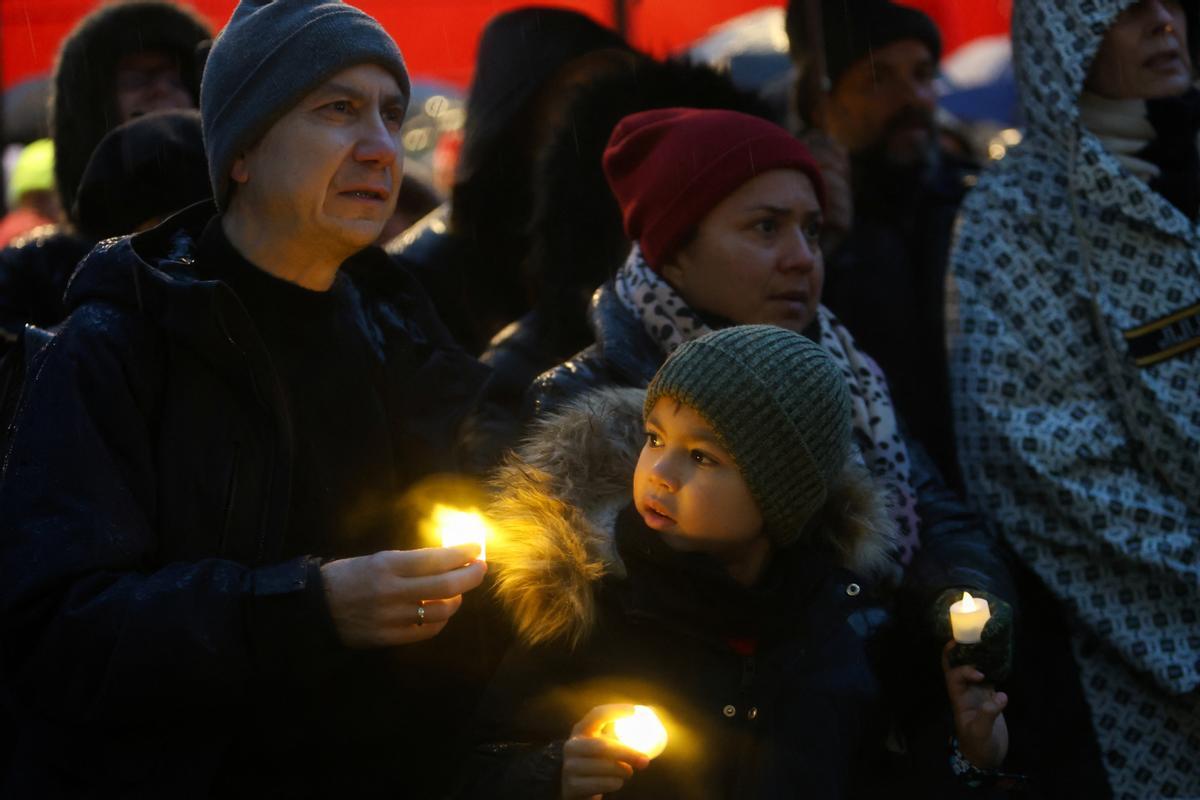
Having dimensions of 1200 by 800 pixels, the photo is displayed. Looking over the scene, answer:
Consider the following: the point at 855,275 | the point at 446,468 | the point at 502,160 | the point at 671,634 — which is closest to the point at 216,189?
the point at 446,468

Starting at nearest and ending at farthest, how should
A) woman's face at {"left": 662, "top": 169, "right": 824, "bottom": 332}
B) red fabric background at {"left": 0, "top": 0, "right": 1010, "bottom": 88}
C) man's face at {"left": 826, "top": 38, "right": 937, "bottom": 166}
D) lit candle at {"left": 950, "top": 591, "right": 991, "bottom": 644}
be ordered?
lit candle at {"left": 950, "top": 591, "right": 991, "bottom": 644} < woman's face at {"left": 662, "top": 169, "right": 824, "bottom": 332} < man's face at {"left": 826, "top": 38, "right": 937, "bottom": 166} < red fabric background at {"left": 0, "top": 0, "right": 1010, "bottom": 88}

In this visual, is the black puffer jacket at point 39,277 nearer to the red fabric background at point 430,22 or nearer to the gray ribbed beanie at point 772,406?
the gray ribbed beanie at point 772,406

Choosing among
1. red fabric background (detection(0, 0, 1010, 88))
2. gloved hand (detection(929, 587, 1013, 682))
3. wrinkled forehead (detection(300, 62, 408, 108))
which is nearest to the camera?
wrinkled forehead (detection(300, 62, 408, 108))

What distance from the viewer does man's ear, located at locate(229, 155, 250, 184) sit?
2.41 m

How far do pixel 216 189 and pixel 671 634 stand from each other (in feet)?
3.88

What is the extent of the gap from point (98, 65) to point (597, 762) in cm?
285

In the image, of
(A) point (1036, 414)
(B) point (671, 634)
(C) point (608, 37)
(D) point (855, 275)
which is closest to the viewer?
(B) point (671, 634)

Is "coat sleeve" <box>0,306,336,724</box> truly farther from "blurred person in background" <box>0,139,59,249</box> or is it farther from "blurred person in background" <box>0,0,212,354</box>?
"blurred person in background" <box>0,139,59,249</box>

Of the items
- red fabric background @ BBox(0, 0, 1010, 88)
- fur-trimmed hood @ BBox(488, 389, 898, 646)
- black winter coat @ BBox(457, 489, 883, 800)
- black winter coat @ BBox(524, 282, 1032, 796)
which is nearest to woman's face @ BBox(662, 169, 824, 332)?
black winter coat @ BBox(524, 282, 1032, 796)

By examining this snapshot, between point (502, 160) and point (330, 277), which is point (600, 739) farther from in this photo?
point (502, 160)

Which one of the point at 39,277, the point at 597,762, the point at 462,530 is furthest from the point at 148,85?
the point at 597,762

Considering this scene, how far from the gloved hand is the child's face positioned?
50cm

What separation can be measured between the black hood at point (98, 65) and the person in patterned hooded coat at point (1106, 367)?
2.44 metres

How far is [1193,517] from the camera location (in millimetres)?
3209
